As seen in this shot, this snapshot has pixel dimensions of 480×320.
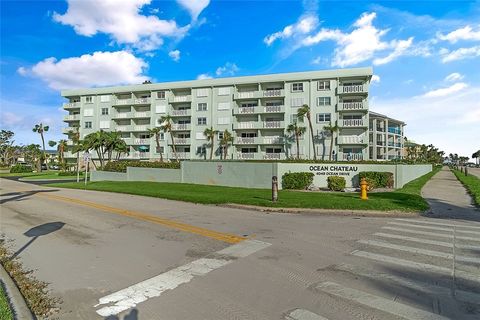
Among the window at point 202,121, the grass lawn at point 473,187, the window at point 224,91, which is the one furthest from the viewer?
the window at point 202,121

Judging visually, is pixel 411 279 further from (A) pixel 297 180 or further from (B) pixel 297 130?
(B) pixel 297 130

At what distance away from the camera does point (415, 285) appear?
5164mm

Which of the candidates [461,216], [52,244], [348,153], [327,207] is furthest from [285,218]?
[348,153]

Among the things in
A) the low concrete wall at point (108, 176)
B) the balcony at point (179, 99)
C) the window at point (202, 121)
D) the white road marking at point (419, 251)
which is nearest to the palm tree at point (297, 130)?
the window at point (202, 121)

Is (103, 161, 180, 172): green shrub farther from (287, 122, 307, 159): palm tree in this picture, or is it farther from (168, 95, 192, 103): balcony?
(287, 122, 307, 159): palm tree

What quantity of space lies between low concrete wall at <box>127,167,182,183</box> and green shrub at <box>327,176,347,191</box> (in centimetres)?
1299

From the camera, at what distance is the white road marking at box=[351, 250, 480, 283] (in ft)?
18.2

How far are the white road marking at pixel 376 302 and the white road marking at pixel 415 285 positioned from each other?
704 millimetres

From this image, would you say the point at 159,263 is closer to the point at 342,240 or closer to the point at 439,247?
the point at 342,240

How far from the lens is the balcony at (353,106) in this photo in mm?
48406

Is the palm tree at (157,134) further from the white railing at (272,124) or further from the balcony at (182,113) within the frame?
the white railing at (272,124)

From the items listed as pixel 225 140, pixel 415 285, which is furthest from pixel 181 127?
pixel 415 285

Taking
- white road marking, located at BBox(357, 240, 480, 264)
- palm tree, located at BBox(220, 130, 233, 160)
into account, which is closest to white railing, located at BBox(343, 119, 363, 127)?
palm tree, located at BBox(220, 130, 233, 160)

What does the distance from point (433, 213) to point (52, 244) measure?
12290mm
